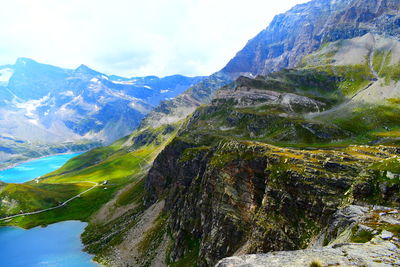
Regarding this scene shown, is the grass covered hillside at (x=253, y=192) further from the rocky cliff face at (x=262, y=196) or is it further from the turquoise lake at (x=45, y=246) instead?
the turquoise lake at (x=45, y=246)

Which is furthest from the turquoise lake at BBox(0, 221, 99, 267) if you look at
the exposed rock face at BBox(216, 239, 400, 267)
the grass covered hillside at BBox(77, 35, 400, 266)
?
the exposed rock face at BBox(216, 239, 400, 267)

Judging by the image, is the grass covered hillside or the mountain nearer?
the mountain

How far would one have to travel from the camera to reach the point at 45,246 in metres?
123

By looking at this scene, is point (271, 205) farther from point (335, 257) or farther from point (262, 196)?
point (335, 257)

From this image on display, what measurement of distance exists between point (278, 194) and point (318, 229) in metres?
10.6

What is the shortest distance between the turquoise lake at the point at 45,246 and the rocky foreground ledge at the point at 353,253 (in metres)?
102

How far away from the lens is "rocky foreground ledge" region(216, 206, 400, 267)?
17.7 meters

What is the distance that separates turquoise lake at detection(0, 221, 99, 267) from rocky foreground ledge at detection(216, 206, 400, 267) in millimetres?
101682

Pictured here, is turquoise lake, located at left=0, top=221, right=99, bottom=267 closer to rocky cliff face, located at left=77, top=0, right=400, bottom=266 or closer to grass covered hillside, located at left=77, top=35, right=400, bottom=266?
grass covered hillside, located at left=77, top=35, right=400, bottom=266

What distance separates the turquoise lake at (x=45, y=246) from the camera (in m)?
107

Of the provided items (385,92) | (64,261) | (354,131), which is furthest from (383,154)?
(385,92)

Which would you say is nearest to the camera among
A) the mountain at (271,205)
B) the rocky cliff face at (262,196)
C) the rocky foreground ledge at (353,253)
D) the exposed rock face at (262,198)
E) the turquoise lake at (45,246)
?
the rocky foreground ledge at (353,253)

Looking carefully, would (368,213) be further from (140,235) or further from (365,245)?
(140,235)

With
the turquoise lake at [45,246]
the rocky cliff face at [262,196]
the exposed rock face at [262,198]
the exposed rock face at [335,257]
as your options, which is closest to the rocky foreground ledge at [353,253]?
the exposed rock face at [335,257]
